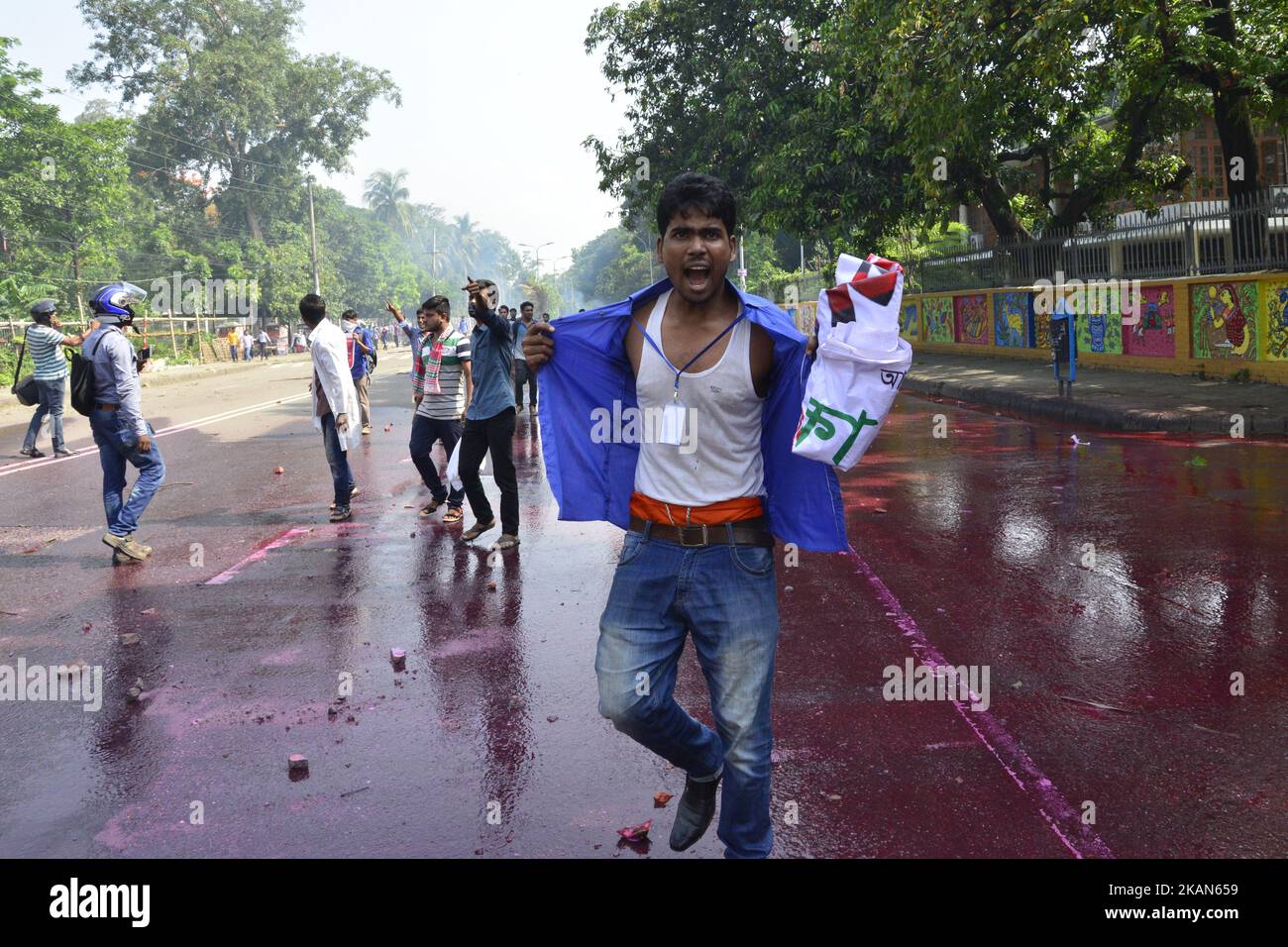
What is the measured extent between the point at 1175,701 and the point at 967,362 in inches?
849

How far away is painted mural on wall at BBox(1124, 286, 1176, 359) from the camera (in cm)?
1830

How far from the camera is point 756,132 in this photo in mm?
28219

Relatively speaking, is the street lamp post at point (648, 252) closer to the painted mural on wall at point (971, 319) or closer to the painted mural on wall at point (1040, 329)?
the painted mural on wall at point (971, 319)

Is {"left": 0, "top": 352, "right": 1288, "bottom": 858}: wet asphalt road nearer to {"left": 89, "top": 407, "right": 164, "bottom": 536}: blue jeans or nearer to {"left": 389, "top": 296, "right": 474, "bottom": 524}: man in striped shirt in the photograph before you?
{"left": 89, "top": 407, "right": 164, "bottom": 536}: blue jeans

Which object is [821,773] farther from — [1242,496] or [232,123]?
[232,123]

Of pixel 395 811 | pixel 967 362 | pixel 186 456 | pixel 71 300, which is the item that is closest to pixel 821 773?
pixel 395 811

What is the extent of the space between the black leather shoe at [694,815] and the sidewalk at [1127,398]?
10.9 metres

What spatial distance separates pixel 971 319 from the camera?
2753 centimetres

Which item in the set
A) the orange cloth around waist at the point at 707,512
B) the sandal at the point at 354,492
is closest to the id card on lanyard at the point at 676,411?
the orange cloth around waist at the point at 707,512

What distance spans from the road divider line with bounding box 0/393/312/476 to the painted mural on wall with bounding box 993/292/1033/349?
15.7 metres

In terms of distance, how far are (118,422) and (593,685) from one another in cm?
473

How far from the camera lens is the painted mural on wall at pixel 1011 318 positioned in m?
24.0

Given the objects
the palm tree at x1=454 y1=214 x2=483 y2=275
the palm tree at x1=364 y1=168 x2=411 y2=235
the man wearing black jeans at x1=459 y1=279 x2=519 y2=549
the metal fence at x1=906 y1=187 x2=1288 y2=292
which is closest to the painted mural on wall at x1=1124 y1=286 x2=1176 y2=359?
the metal fence at x1=906 y1=187 x2=1288 y2=292
